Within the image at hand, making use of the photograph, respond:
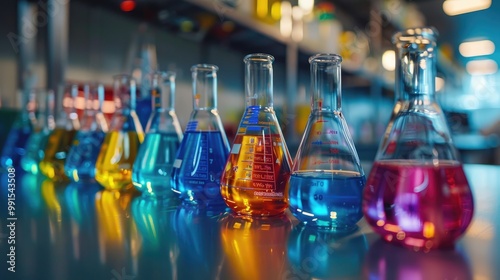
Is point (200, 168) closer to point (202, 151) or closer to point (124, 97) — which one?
point (202, 151)

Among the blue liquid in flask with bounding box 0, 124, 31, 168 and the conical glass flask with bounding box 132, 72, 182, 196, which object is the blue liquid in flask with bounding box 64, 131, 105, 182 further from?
the blue liquid in flask with bounding box 0, 124, 31, 168

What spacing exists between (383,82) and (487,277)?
3524 millimetres

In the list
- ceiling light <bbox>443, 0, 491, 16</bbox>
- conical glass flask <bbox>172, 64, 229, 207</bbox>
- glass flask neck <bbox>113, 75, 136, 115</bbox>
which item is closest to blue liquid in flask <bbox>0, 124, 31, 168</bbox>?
glass flask neck <bbox>113, 75, 136, 115</bbox>

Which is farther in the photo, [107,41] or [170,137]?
[107,41]

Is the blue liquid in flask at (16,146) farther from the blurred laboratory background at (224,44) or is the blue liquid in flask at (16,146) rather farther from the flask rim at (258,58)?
the flask rim at (258,58)

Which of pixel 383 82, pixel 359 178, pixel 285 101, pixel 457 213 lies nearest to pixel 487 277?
pixel 457 213

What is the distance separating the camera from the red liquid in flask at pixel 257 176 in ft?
1.79

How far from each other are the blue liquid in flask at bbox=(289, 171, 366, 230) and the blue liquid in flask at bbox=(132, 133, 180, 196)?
0.31 meters

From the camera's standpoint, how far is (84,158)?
911 millimetres

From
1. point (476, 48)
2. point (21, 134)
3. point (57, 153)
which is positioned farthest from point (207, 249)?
point (476, 48)

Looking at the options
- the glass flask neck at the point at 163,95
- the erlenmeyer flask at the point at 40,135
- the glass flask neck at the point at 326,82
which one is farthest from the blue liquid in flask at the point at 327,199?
the erlenmeyer flask at the point at 40,135

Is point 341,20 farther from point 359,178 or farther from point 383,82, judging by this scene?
point 359,178

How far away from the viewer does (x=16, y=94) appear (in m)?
1.53

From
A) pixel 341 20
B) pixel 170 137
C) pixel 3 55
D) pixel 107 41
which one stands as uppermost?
pixel 341 20
